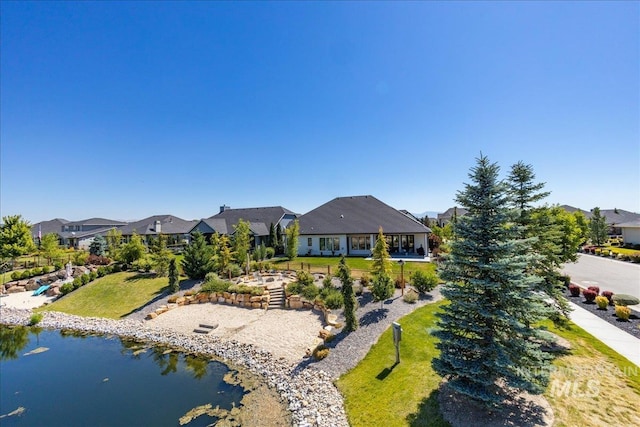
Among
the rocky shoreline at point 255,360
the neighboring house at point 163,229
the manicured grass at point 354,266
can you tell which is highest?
the neighboring house at point 163,229

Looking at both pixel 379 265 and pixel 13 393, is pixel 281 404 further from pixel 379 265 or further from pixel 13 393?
pixel 13 393

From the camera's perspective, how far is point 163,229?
4947 cm

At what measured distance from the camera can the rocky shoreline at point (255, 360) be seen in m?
8.80

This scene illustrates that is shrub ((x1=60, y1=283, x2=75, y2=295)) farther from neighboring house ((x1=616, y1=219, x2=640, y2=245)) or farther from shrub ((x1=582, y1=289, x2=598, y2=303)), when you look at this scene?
neighboring house ((x1=616, y1=219, x2=640, y2=245))

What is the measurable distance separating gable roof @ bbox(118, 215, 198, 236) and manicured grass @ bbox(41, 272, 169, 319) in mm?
22706

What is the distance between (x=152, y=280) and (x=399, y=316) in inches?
808

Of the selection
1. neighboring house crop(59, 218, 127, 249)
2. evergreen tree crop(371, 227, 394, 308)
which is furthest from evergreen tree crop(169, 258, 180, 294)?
neighboring house crop(59, 218, 127, 249)

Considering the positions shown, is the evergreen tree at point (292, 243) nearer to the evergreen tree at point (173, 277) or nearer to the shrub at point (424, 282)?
the evergreen tree at point (173, 277)

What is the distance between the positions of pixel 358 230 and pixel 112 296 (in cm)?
2241

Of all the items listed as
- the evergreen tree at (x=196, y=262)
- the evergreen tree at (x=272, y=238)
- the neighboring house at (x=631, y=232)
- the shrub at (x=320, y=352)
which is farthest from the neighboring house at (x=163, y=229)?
the neighboring house at (x=631, y=232)

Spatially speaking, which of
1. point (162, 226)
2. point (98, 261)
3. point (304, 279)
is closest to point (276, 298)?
point (304, 279)

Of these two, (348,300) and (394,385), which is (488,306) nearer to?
(394,385)

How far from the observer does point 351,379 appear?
32.5 feet

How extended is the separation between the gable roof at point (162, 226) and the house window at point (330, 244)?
2628 centimetres
